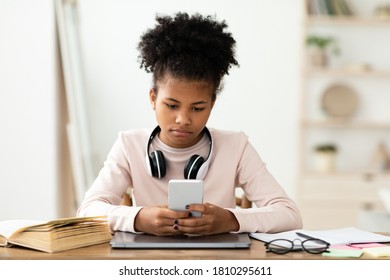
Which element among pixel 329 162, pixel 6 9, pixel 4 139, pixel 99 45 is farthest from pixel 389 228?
pixel 99 45

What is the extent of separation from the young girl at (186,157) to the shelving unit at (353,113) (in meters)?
3.34

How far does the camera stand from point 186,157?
1.95m

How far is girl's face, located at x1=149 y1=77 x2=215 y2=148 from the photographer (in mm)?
1770

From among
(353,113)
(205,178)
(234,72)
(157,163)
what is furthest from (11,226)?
(353,113)

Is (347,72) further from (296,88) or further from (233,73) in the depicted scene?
(233,73)

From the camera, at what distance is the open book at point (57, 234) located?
4.69 ft

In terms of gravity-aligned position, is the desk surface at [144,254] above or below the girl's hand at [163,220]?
below

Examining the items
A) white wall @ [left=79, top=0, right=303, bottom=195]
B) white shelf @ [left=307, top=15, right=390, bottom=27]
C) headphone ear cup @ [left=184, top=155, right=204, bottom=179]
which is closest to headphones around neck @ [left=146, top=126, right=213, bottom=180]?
headphone ear cup @ [left=184, top=155, right=204, bottom=179]

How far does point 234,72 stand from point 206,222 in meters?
3.98

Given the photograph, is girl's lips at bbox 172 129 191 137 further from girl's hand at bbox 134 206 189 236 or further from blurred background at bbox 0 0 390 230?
blurred background at bbox 0 0 390 230

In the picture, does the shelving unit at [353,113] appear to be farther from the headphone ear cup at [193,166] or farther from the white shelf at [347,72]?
the headphone ear cup at [193,166]

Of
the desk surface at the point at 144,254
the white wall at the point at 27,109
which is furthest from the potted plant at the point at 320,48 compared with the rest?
the desk surface at the point at 144,254

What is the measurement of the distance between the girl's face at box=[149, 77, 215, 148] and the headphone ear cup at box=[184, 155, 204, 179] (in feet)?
0.26

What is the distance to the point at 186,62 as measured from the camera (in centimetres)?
180
